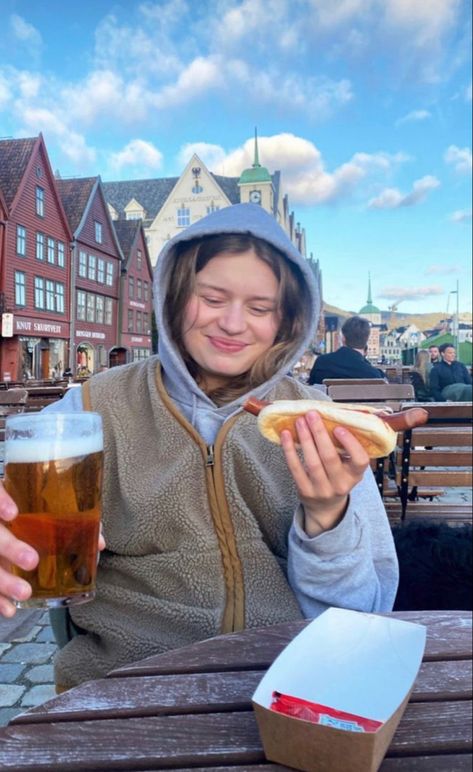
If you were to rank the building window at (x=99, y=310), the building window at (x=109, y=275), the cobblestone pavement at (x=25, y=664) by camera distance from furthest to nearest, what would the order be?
the building window at (x=99, y=310) → the building window at (x=109, y=275) → the cobblestone pavement at (x=25, y=664)

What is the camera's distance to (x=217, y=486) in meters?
1.02

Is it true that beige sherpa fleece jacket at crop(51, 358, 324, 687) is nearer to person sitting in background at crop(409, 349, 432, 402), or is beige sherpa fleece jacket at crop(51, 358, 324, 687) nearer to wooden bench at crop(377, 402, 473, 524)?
wooden bench at crop(377, 402, 473, 524)

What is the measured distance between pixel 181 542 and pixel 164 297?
0.55 metres

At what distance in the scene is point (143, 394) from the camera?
115 cm

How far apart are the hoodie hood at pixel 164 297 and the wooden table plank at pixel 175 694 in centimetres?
54

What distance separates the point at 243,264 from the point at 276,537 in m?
0.58

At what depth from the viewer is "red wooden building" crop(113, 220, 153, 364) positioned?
5.36m

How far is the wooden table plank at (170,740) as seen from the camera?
491 millimetres

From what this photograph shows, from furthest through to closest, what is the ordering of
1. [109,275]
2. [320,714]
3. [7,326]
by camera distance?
[7,326], [109,275], [320,714]

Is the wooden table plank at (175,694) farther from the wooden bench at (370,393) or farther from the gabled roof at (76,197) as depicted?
the gabled roof at (76,197)

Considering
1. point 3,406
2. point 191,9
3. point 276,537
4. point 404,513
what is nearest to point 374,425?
point 276,537

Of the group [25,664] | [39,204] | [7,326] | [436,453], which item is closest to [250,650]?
[25,664]

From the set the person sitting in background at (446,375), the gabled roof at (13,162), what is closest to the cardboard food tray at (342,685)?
the gabled roof at (13,162)

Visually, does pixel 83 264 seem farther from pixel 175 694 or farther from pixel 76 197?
pixel 175 694
